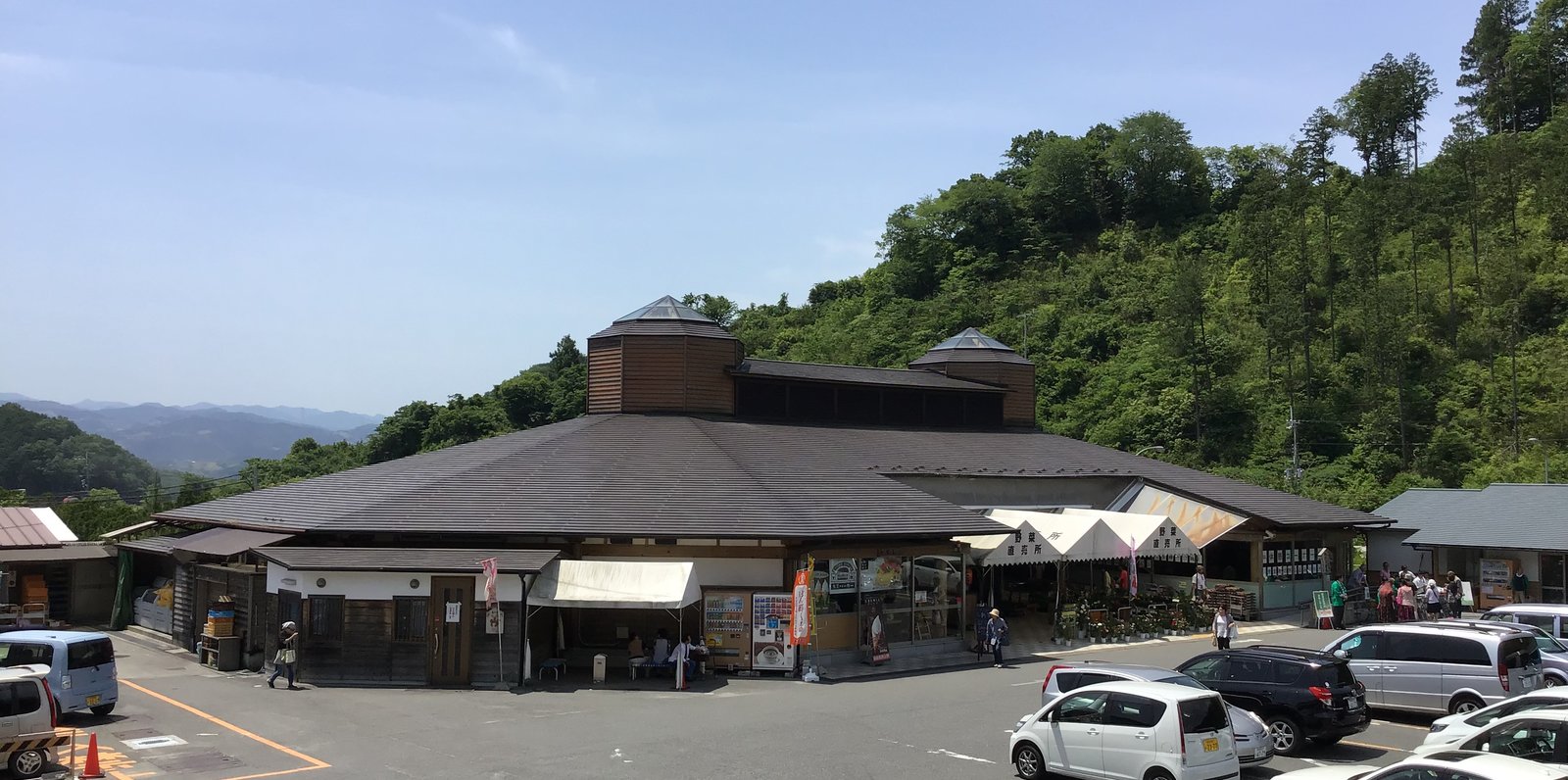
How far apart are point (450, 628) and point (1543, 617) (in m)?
22.5

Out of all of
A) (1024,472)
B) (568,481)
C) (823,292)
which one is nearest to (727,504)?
(568,481)

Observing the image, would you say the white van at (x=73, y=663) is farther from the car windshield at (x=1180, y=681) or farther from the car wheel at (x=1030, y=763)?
the car windshield at (x=1180, y=681)

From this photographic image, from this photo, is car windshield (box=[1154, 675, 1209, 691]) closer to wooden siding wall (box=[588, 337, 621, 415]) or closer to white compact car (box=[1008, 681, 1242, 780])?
white compact car (box=[1008, 681, 1242, 780])

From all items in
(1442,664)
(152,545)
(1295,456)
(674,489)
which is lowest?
(1442,664)

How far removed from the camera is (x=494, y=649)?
22.0 metres

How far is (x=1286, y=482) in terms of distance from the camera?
50125 mm

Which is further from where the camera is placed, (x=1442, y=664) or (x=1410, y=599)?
(x=1410, y=599)

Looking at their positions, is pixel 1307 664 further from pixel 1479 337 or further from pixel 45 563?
pixel 1479 337

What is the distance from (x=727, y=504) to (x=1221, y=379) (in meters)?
44.8

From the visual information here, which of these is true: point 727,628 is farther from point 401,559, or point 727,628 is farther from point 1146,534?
point 1146,534

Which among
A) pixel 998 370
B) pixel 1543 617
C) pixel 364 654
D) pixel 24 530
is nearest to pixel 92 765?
pixel 364 654

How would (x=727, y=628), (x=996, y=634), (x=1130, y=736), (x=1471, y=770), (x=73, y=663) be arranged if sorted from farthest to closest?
(x=996, y=634), (x=727, y=628), (x=73, y=663), (x=1130, y=736), (x=1471, y=770)

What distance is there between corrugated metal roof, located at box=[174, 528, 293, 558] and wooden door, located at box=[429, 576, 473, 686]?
5.19 m

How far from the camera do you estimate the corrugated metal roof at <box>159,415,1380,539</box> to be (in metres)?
23.9
